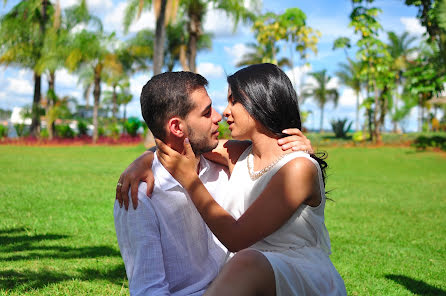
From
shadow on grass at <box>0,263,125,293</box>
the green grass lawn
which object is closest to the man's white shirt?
the green grass lawn

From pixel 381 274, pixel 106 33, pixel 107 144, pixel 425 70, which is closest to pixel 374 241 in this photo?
pixel 381 274

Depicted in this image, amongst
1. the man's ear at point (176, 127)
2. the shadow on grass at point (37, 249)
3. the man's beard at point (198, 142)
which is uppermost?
the man's ear at point (176, 127)

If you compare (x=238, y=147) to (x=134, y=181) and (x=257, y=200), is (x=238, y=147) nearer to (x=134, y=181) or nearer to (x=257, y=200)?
(x=257, y=200)

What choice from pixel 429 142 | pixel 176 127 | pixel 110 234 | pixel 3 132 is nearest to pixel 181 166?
pixel 176 127

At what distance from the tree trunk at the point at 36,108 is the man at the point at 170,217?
2915 cm

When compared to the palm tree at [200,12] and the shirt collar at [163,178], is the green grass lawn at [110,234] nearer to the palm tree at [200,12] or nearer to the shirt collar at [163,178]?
the shirt collar at [163,178]

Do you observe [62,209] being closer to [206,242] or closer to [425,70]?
[206,242]

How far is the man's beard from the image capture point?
224 centimetres

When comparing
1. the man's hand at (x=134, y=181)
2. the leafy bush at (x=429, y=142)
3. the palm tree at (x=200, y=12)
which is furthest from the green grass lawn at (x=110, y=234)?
the palm tree at (x=200, y=12)

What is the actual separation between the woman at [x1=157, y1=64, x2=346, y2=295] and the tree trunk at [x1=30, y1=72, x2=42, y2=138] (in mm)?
29189

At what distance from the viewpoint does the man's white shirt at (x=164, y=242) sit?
1.93 m

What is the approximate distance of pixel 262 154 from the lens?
2377 millimetres

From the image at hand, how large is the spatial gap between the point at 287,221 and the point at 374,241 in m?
4.39

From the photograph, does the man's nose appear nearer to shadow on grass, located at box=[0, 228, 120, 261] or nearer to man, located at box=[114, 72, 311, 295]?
man, located at box=[114, 72, 311, 295]
